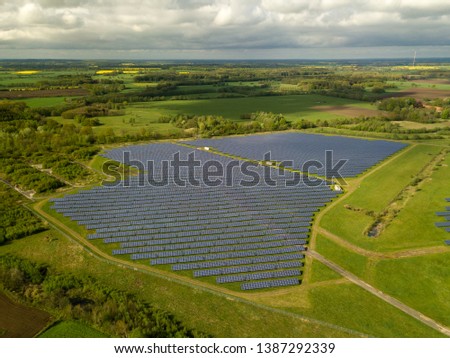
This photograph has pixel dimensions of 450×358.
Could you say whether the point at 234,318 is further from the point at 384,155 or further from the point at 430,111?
the point at 430,111

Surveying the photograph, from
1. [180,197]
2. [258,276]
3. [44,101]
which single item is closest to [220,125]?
[180,197]

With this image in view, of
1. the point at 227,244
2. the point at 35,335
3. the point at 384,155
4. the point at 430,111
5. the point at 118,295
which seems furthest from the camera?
the point at 430,111

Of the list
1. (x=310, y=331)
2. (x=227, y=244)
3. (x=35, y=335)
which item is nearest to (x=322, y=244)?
(x=227, y=244)

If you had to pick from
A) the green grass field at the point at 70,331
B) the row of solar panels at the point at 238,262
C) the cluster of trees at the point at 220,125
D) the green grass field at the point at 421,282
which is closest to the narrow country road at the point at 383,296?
the green grass field at the point at 421,282

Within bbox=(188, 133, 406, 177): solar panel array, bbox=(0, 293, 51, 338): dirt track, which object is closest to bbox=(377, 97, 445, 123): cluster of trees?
bbox=(188, 133, 406, 177): solar panel array

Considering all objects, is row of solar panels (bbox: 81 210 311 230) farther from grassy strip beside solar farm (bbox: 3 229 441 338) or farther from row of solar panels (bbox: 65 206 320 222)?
grassy strip beside solar farm (bbox: 3 229 441 338)
